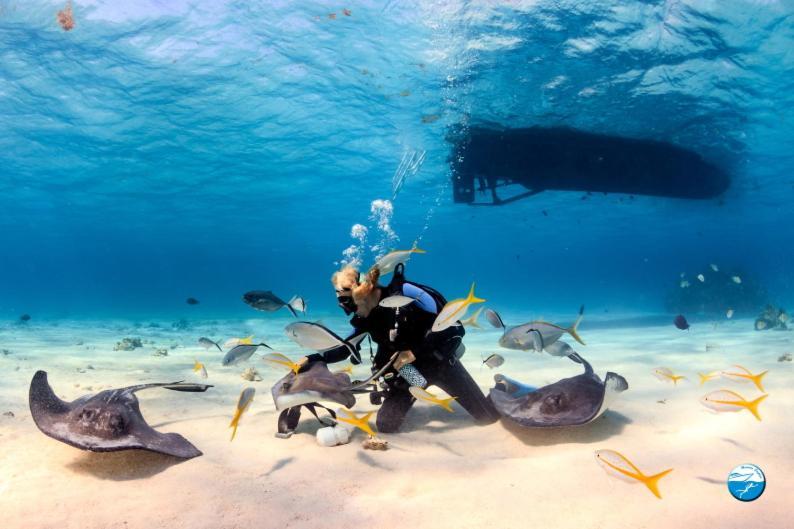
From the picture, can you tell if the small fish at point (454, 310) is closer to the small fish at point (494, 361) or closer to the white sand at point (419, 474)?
the white sand at point (419, 474)

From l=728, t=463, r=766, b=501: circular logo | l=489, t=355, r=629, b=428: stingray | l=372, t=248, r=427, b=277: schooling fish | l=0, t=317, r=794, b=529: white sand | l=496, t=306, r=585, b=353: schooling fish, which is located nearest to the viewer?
l=728, t=463, r=766, b=501: circular logo

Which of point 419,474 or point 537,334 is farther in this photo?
point 537,334

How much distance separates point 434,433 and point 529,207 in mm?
Answer: 36014

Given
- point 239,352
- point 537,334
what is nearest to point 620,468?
point 537,334

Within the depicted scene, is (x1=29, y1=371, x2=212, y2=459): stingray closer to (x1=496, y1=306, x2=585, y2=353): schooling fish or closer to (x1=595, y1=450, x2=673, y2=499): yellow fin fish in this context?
(x1=595, y1=450, x2=673, y2=499): yellow fin fish

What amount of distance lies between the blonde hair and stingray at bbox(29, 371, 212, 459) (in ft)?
6.42

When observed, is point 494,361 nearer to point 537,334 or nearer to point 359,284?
point 537,334

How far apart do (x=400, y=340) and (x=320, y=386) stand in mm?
977

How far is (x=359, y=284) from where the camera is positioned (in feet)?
14.4

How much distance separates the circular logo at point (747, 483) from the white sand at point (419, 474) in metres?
0.10

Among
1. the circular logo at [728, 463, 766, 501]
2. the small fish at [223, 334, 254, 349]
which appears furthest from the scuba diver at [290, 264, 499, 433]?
the circular logo at [728, 463, 766, 501]

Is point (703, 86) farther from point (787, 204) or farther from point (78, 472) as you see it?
point (787, 204)

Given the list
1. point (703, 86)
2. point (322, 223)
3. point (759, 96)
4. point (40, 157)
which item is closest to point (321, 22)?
point (703, 86)

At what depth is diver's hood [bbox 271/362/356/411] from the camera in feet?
12.9
